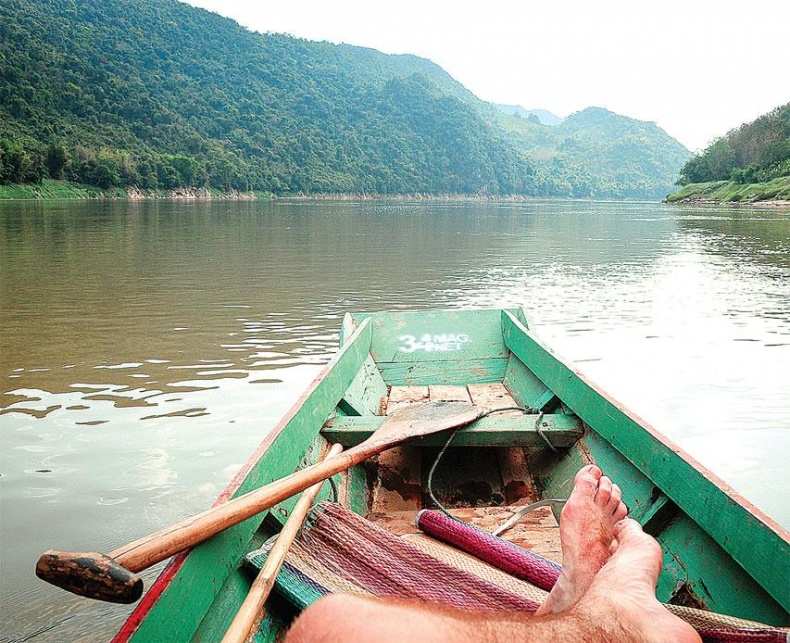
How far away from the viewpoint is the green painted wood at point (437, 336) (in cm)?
553

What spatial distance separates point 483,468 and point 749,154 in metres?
73.6

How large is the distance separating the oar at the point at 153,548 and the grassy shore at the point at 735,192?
170ft

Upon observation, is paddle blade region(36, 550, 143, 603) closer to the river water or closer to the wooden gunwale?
the wooden gunwale

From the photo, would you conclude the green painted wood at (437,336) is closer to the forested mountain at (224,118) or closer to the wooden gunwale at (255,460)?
the wooden gunwale at (255,460)

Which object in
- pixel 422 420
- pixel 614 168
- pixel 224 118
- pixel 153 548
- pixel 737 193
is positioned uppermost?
pixel 614 168

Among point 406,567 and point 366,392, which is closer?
point 406,567

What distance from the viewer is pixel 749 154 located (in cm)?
6588

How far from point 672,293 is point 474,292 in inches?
133

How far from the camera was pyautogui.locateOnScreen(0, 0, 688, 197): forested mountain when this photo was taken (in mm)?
66438

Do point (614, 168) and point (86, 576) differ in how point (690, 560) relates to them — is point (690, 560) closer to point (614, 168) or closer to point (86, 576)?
point (86, 576)

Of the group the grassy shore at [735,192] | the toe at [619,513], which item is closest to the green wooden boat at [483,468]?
the toe at [619,513]

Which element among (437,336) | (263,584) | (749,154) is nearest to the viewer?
(263,584)

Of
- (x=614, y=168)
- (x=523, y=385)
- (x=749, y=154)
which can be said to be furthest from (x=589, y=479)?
(x=614, y=168)

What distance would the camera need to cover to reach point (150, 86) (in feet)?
338
